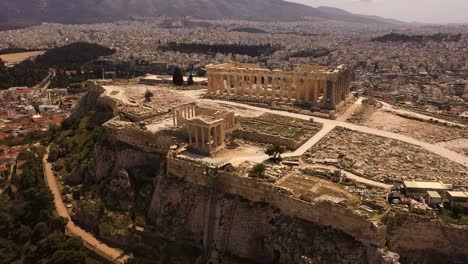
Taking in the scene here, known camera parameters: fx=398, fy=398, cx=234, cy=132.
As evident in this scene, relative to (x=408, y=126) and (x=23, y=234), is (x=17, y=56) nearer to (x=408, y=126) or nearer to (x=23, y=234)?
(x=23, y=234)

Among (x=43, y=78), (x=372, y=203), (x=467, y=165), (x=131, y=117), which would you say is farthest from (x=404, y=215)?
(x=43, y=78)


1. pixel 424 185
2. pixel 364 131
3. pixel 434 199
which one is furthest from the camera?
pixel 364 131

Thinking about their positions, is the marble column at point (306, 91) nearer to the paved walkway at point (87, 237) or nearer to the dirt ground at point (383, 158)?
the dirt ground at point (383, 158)

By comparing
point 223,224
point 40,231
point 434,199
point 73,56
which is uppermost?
point 73,56

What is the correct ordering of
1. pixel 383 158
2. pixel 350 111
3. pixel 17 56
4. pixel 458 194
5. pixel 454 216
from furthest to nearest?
pixel 17 56 → pixel 350 111 → pixel 383 158 → pixel 458 194 → pixel 454 216

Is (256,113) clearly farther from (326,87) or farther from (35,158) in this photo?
(35,158)

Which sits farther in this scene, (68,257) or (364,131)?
(364,131)

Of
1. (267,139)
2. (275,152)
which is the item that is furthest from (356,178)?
(267,139)
